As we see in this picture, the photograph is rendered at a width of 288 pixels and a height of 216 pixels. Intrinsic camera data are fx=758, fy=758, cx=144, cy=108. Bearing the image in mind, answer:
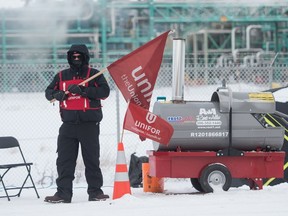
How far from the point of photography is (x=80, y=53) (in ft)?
25.3

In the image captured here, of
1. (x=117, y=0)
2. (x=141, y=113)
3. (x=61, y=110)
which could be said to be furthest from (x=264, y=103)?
(x=117, y=0)

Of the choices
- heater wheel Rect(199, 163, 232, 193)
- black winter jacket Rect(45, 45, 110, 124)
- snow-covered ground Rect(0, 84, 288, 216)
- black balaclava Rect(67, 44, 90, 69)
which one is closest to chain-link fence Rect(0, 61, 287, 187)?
snow-covered ground Rect(0, 84, 288, 216)

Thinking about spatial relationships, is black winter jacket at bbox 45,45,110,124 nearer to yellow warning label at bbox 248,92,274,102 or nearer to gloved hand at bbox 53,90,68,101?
gloved hand at bbox 53,90,68,101

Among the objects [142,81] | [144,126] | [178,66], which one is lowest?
[144,126]

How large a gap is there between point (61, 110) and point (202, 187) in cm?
171

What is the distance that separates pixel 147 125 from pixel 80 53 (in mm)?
1018

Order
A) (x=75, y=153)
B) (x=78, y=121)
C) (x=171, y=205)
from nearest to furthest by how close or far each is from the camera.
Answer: (x=171, y=205) < (x=78, y=121) < (x=75, y=153)

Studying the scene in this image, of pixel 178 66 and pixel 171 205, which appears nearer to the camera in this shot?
pixel 171 205

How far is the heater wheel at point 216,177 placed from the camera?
805 centimetres

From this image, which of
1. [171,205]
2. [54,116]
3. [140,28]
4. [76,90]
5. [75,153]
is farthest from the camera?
[140,28]

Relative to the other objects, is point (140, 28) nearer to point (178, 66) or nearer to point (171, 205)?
point (178, 66)

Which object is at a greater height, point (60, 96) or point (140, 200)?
point (60, 96)

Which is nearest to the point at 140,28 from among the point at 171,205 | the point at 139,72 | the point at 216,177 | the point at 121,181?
the point at 139,72

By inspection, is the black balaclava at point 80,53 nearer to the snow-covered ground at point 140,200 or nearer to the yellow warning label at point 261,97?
the snow-covered ground at point 140,200
